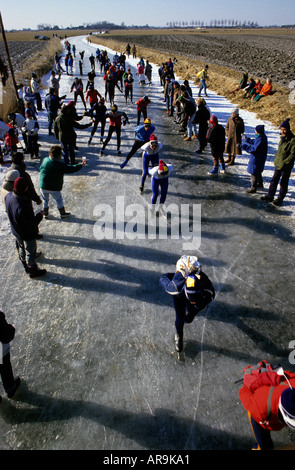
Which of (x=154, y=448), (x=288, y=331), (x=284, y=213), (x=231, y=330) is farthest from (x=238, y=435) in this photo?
(x=284, y=213)

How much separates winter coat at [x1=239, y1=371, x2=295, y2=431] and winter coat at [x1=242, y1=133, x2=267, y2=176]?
5726mm

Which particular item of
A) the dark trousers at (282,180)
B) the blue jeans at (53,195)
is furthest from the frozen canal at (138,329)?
the blue jeans at (53,195)

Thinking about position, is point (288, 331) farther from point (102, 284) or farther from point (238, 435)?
point (102, 284)

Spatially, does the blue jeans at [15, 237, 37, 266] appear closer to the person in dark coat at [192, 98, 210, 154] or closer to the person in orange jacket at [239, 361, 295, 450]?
the person in orange jacket at [239, 361, 295, 450]

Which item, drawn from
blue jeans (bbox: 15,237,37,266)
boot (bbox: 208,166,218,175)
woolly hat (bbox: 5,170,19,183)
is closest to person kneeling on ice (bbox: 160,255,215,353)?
blue jeans (bbox: 15,237,37,266)

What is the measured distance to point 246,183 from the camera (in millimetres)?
8508

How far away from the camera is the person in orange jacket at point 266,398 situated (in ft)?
7.81

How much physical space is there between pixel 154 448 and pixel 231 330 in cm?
192

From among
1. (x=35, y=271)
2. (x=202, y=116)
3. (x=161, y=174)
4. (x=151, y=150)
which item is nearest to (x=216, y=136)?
(x=202, y=116)

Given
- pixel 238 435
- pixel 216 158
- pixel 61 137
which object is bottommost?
pixel 238 435

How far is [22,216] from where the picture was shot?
457 cm

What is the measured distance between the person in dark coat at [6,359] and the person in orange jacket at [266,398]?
2510mm

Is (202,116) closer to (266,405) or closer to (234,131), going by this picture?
(234,131)

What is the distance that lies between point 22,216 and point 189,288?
2.89m
